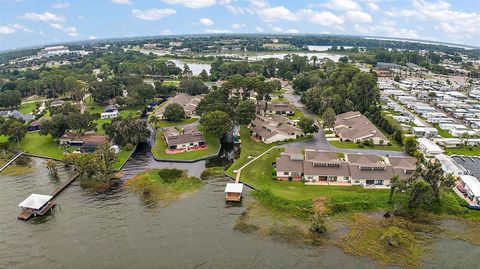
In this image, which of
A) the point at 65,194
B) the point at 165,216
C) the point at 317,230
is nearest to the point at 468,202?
the point at 317,230

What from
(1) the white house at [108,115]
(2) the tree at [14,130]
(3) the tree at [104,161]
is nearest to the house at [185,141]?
(3) the tree at [104,161]

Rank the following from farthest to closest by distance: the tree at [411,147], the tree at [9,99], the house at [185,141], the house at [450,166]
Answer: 1. the tree at [9,99]
2. the house at [185,141]
3. the tree at [411,147]
4. the house at [450,166]

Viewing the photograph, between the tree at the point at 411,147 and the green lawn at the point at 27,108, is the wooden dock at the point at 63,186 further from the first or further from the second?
the tree at the point at 411,147

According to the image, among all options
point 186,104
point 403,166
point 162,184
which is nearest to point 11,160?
point 162,184

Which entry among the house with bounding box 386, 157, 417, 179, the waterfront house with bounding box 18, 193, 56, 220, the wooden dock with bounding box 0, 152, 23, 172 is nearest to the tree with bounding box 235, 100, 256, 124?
the house with bounding box 386, 157, 417, 179

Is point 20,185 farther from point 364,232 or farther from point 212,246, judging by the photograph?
point 364,232

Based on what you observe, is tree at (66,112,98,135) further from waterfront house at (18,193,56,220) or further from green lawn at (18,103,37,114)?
green lawn at (18,103,37,114)
